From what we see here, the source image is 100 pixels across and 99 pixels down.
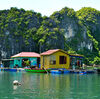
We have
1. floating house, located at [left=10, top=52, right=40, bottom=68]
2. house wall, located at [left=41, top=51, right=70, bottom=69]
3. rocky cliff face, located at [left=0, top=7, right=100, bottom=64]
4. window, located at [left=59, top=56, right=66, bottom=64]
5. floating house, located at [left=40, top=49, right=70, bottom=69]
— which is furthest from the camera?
rocky cliff face, located at [left=0, top=7, right=100, bottom=64]

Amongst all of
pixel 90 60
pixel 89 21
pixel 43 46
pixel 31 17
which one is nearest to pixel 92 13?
pixel 89 21

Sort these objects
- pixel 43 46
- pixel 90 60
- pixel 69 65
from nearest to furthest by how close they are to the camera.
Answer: pixel 69 65, pixel 43 46, pixel 90 60

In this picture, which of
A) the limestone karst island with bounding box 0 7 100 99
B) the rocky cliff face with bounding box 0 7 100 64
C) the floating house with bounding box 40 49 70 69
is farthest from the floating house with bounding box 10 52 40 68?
the rocky cliff face with bounding box 0 7 100 64

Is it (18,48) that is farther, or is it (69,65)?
(18,48)

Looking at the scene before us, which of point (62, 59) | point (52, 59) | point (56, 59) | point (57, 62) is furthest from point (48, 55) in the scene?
point (62, 59)

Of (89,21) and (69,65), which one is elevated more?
(89,21)

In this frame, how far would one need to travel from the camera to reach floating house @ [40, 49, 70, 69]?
2186 inches

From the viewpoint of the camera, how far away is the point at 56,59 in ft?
183

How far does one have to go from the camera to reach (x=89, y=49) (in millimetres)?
143875

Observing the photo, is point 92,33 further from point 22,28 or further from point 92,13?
point 22,28

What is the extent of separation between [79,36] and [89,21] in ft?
86.3

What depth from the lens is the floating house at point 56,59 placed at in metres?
55.5

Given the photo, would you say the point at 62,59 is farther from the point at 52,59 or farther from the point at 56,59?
the point at 52,59

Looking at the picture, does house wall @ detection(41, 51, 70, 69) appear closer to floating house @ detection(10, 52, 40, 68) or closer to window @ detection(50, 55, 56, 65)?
window @ detection(50, 55, 56, 65)
